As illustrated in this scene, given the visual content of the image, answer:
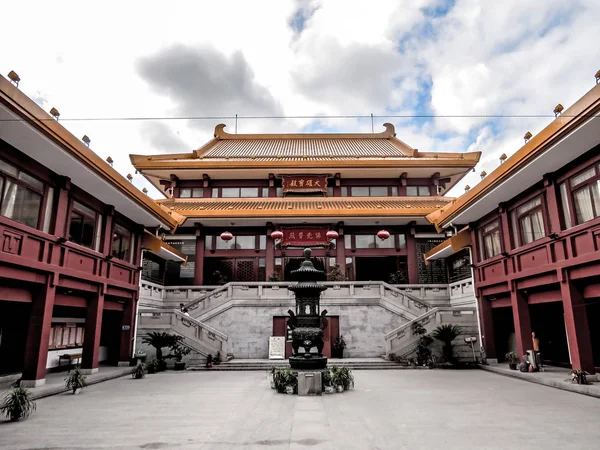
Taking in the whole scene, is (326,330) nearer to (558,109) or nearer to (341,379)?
(341,379)

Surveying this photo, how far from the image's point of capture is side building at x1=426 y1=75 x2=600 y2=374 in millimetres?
11312

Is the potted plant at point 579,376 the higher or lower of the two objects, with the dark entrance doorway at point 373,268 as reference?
lower

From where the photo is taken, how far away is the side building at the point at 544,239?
1131cm

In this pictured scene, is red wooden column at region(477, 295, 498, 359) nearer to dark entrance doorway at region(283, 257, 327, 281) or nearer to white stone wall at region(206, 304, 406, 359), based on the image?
white stone wall at region(206, 304, 406, 359)

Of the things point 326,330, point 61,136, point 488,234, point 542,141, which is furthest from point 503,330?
point 61,136

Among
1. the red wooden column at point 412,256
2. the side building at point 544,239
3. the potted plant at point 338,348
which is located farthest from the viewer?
the red wooden column at point 412,256

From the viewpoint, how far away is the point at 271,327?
797 inches

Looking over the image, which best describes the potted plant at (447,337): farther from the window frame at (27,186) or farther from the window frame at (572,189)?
the window frame at (27,186)

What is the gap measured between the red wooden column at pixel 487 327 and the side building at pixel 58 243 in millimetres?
15030

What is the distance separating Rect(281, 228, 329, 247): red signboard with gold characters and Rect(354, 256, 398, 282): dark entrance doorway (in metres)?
3.26

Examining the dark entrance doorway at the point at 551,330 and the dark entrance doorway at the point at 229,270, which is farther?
the dark entrance doorway at the point at 229,270

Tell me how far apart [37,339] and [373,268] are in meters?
20.3

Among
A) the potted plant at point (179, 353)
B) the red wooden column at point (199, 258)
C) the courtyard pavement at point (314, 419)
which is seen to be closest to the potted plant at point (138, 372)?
the courtyard pavement at point (314, 419)

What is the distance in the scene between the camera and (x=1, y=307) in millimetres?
14156
